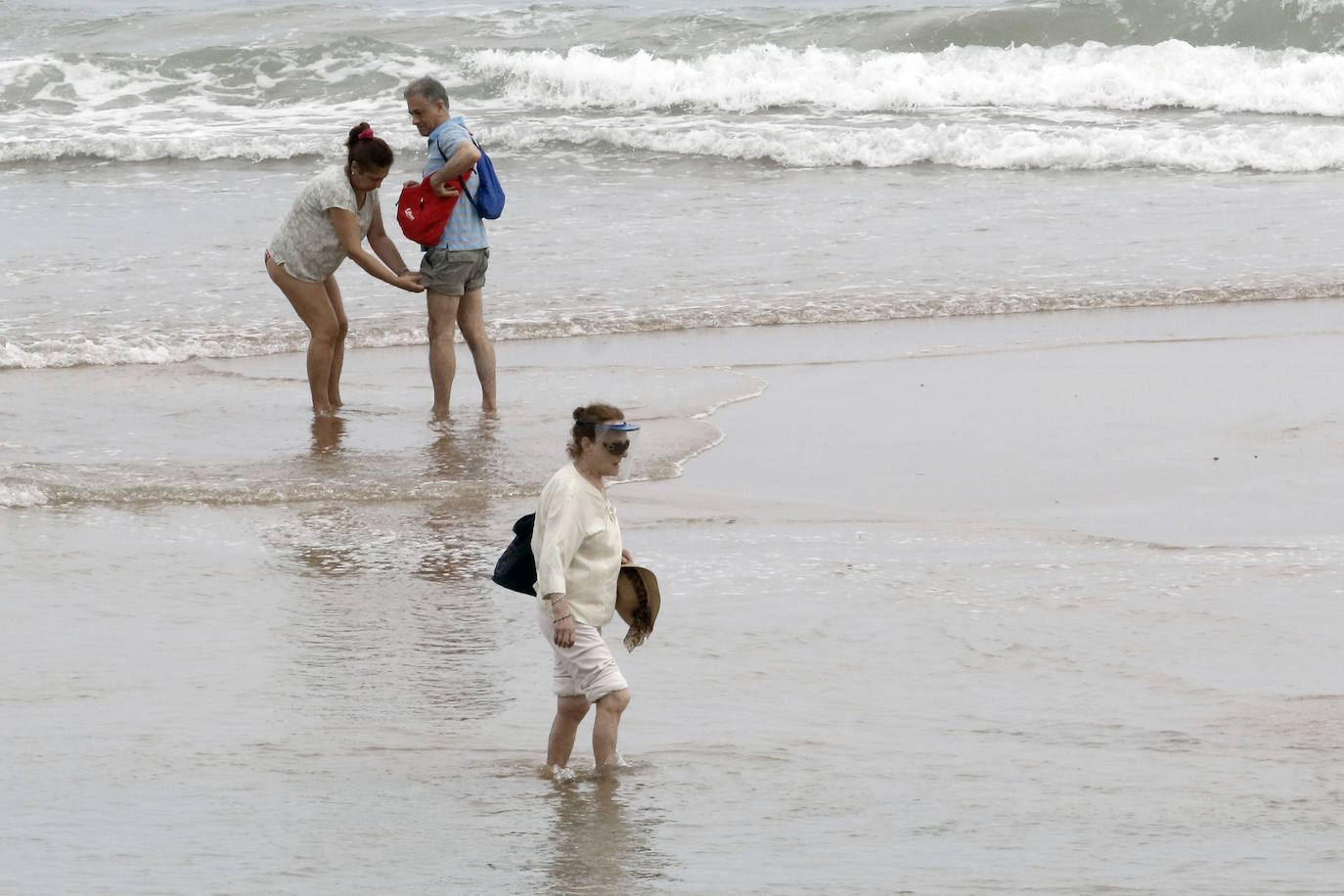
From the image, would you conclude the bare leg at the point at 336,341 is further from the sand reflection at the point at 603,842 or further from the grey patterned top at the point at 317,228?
the sand reflection at the point at 603,842

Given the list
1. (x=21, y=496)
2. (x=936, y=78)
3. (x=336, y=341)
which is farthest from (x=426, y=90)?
(x=936, y=78)

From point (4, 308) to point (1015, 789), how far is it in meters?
10.00

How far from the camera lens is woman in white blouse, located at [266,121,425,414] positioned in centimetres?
821

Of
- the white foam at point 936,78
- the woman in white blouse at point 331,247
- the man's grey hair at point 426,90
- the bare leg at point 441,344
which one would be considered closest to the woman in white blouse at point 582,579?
the woman in white blouse at point 331,247

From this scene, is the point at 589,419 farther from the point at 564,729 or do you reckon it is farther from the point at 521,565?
the point at 564,729

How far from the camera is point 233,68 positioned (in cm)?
2678

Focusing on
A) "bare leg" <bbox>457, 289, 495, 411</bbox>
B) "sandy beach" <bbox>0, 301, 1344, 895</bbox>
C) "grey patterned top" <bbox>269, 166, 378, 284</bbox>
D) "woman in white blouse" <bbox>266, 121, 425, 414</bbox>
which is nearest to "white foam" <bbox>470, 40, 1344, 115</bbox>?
"sandy beach" <bbox>0, 301, 1344, 895</bbox>

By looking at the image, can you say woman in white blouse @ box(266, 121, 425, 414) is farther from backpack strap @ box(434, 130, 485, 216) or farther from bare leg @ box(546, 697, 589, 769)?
bare leg @ box(546, 697, 589, 769)

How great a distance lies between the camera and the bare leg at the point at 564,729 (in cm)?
435

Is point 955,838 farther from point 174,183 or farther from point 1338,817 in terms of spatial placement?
point 174,183

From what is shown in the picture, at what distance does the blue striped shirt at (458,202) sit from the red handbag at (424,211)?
0.06 meters

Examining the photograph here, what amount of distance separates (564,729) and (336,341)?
5.06 metres

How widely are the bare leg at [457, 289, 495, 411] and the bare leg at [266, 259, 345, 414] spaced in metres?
0.64

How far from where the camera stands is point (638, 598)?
449 centimetres
